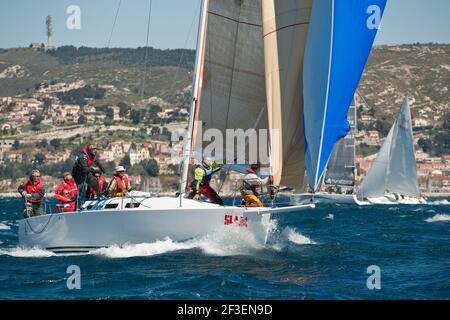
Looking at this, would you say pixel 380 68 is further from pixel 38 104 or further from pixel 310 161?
pixel 310 161

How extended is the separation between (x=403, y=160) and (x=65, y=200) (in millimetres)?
42680

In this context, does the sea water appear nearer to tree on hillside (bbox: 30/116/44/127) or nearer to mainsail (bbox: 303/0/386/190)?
mainsail (bbox: 303/0/386/190)

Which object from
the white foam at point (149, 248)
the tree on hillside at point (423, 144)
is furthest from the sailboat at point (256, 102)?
the tree on hillside at point (423, 144)

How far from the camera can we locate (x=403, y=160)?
59.2 meters

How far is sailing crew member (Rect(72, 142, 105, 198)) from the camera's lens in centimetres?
1891

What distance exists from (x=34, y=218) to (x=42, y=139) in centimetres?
13020

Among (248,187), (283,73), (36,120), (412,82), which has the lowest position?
(248,187)

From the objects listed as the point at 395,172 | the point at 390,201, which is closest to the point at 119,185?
the point at 395,172

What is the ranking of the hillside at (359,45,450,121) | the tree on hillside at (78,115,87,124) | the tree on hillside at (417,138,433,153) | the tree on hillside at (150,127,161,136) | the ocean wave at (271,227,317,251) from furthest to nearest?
the hillside at (359,45,450,121)
the tree on hillside at (78,115,87,124)
the tree on hillside at (417,138,433,153)
the tree on hillside at (150,127,161,136)
the ocean wave at (271,227,317,251)

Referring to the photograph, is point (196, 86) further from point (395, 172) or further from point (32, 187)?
point (395, 172)

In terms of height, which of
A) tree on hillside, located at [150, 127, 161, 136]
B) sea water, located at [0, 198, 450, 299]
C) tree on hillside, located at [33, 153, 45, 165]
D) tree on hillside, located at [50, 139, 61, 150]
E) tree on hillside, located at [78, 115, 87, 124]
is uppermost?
tree on hillside, located at [78, 115, 87, 124]

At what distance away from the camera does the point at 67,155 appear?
Result: 132 m

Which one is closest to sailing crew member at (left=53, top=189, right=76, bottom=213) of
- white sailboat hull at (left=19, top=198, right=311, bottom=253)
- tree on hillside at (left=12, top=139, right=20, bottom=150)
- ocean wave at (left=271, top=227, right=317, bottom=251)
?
white sailboat hull at (left=19, top=198, right=311, bottom=253)

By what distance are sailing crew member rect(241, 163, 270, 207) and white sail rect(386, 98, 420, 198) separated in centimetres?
3943
